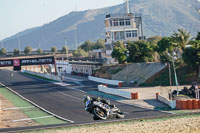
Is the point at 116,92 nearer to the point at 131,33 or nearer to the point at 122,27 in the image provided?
the point at 122,27

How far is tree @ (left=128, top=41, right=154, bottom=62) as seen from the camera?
243 ft

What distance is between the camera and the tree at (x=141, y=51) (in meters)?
74.2

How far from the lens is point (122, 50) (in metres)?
78.2

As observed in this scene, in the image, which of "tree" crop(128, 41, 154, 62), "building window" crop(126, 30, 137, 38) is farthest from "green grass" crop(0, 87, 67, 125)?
"building window" crop(126, 30, 137, 38)

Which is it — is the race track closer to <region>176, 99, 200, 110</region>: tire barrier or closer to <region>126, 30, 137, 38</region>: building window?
<region>176, 99, 200, 110</region>: tire barrier

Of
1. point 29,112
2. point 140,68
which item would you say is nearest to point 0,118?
point 29,112

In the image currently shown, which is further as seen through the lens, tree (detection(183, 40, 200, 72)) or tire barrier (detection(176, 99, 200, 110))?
tree (detection(183, 40, 200, 72))

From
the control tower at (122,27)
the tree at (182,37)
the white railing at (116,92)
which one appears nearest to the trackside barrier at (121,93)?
the white railing at (116,92)

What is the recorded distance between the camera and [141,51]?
244 ft

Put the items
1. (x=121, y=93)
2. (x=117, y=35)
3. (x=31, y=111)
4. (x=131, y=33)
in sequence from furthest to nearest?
(x=131, y=33) < (x=117, y=35) < (x=121, y=93) < (x=31, y=111)

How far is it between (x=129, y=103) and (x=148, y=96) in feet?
16.4

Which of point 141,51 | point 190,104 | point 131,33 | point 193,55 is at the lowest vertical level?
point 190,104

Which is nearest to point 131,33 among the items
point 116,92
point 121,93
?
point 116,92

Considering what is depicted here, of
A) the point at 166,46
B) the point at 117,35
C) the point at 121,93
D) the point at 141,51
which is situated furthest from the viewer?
the point at 117,35
